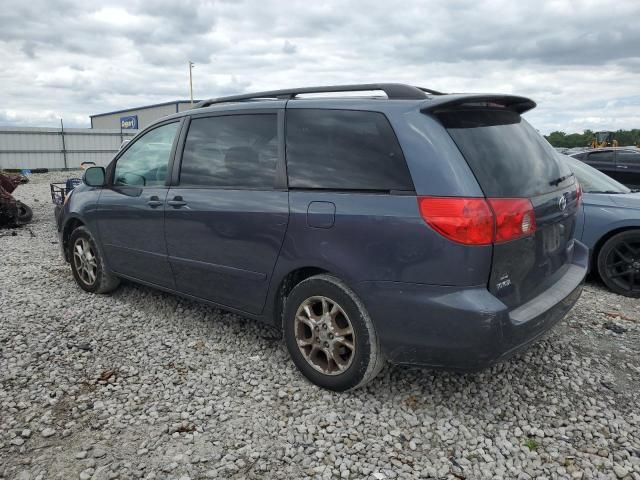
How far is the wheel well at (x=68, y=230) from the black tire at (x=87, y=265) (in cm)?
9

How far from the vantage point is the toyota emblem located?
10.2 feet

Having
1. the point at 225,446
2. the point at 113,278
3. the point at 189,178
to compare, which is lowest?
the point at 225,446

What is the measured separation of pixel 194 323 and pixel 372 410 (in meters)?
1.90

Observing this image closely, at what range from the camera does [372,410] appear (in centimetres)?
302

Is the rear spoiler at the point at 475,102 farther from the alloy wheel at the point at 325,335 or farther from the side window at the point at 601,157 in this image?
the side window at the point at 601,157

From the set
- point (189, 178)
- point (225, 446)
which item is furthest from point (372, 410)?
point (189, 178)

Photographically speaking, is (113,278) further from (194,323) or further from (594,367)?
(594,367)

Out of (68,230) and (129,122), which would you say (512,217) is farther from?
(129,122)

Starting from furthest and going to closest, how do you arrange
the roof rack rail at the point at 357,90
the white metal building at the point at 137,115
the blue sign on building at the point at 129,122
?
the blue sign on building at the point at 129,122
the white metal building at the point at 137,115
the roof rack rail at the point at 357,90

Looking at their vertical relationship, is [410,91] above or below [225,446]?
above

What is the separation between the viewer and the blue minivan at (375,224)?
263 cm

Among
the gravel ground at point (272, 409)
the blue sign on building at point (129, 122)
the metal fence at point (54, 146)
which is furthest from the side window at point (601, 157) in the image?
the blue sign on building at point (129, 122)

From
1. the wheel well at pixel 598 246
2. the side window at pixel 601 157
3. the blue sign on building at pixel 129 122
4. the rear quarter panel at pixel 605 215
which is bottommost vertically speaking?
the wheel well at pixel 598 246

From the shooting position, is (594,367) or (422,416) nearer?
(422,416)
